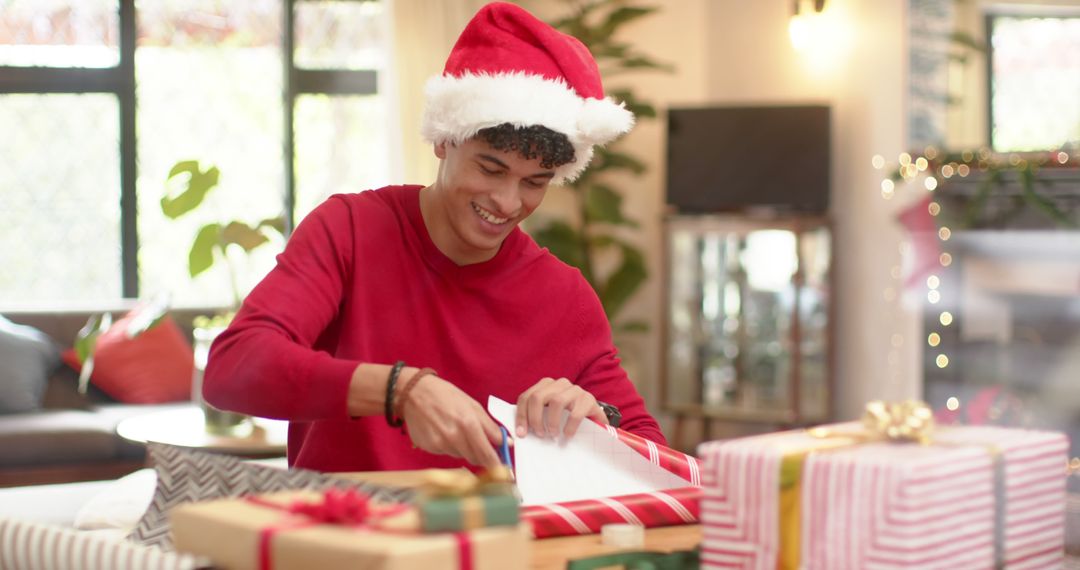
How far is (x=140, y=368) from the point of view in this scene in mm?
4961

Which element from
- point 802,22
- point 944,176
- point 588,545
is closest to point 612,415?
point 588,545

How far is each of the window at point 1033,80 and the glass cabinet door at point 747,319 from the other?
0.93m

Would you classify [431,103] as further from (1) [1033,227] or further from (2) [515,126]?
(1) [1033,227]

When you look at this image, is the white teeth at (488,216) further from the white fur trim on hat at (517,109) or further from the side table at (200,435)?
the side table at (200,435)

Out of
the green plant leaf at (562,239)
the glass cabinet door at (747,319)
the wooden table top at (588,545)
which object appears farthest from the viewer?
the green plant leaf at (562,239)

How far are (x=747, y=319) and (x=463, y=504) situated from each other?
200 inches

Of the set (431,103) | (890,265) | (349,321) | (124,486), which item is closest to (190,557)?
(349,321)

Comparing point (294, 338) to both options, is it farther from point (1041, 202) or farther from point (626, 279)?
point (626, 279)

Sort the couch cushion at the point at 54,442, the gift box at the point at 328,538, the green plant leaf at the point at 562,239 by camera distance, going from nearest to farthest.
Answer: the gift box at the point at 328,538, the couch cushion at the point at 54,442, the green plant leaf at the point at 562,239

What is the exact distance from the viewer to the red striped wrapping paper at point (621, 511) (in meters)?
0.94

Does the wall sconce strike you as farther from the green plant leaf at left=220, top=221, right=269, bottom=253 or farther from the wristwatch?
the wristwatch

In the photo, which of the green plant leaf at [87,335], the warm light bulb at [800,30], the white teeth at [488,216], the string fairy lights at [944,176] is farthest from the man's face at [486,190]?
the warm light bulb at [800,30]

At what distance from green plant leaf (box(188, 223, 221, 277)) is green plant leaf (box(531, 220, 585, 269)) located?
88.5 inches

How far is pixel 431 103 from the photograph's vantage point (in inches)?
64.6
